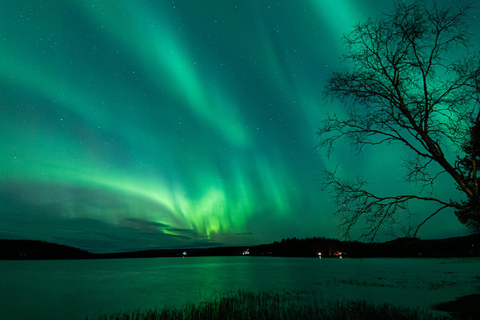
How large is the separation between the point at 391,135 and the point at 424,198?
5.51 feet

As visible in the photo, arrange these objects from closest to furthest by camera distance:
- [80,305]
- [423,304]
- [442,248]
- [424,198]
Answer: [424,198] < [423,304] < [80,305] < [442,248]

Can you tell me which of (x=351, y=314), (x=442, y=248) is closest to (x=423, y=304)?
(x=351, y=314)

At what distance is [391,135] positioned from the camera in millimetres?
7414

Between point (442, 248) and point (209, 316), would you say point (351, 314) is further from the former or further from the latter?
point (442, 248)

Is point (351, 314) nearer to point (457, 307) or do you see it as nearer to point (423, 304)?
point (457, 307)

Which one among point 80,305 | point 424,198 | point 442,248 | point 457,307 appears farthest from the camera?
point 442,248

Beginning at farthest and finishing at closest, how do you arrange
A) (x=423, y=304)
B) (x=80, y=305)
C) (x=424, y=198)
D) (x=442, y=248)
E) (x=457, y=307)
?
(x=442, y=248)
(x=80, y=305)
(x=423, y=304)
(x=457, y=307)
(x=424, y=198)

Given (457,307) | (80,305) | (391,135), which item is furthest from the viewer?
(80,305)

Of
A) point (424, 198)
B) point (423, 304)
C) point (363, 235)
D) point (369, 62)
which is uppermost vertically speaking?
point (369, 62)

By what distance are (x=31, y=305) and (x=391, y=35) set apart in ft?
132

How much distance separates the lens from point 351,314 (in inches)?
660

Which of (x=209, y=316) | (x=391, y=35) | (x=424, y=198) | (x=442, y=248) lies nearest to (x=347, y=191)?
(x=424, y=198)

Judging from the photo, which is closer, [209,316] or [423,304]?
[209,316]

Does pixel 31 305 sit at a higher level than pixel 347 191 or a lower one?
lower
